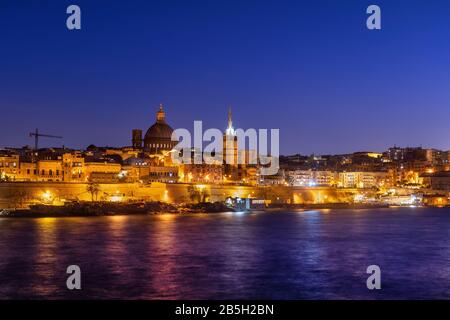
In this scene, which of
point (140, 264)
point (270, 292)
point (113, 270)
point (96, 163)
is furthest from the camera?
point (96, 163)

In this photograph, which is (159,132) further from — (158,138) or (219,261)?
(219,261)

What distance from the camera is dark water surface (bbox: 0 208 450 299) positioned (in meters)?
12.0

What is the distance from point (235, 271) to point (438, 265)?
4.71m

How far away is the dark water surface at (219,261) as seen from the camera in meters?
12.0

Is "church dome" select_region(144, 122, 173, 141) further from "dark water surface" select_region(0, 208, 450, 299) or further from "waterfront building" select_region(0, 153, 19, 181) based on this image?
"dark water surface" select_region(0, 208, 450, 299)

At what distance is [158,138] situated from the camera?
56844 mm

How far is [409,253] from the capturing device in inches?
701

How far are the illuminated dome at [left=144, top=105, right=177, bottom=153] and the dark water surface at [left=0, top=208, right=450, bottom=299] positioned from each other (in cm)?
3087

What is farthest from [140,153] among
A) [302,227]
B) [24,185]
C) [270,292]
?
[270,292]

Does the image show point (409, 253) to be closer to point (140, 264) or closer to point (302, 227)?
point (140, 264)

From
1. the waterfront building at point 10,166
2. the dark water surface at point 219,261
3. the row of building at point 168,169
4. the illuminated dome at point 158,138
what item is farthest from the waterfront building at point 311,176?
the dark water surface at point 219,261

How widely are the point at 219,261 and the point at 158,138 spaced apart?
4154cm

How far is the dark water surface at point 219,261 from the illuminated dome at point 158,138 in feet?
101

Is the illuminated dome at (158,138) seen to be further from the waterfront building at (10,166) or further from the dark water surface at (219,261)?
the dark water surface at (219,261)
